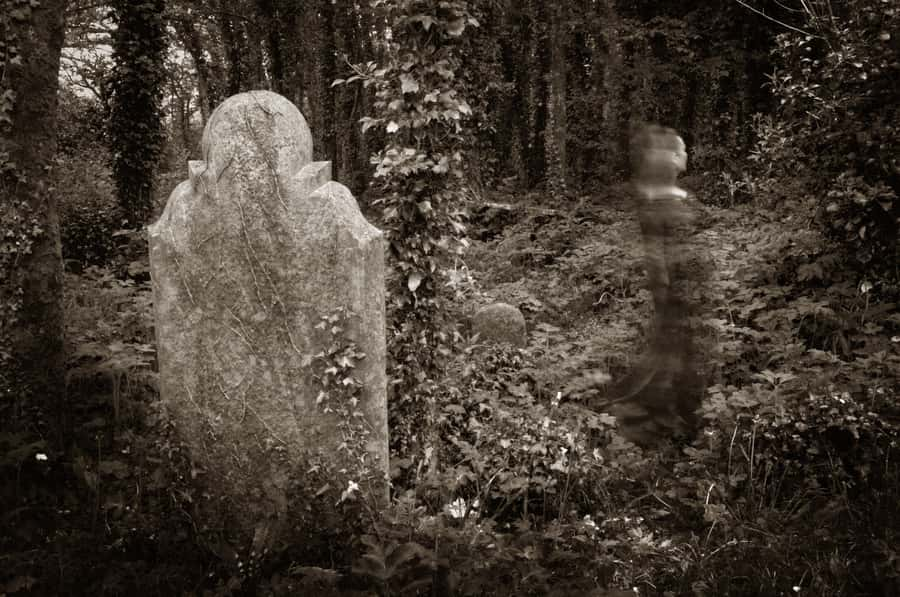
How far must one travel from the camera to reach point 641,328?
23.6ft

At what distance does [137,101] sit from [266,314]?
34.8 ft

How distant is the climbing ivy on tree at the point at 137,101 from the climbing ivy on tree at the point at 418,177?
9.19 meters

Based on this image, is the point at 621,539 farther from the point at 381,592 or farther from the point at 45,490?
the point at 45,490

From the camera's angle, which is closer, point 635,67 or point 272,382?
point 272,382

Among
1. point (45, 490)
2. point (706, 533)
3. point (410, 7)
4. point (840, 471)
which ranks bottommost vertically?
point (706, 533)

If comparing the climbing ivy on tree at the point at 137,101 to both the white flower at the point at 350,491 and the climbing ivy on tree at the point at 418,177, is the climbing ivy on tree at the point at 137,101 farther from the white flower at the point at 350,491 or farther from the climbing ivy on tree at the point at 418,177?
the white flower at the point at 350,491

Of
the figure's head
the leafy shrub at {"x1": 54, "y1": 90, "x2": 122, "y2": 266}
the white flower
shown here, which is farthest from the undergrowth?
the leafy shrub at {"x1": 54, "y1": 90, "x2": 122, "y2": 266}

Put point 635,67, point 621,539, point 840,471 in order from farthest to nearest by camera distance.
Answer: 1. point 635,67
2. point 840,471
3. point 621,539

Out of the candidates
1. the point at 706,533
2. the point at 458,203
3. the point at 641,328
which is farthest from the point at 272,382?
the point at 641,328

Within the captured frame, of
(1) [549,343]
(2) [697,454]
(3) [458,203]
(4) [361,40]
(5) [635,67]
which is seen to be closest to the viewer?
(2) [697,454]

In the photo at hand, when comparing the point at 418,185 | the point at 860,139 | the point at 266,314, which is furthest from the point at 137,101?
the point at 860,139

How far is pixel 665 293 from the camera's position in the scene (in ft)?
16.0

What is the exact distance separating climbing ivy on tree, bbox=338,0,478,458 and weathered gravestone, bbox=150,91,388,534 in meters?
0.98

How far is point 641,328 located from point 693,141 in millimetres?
13222
